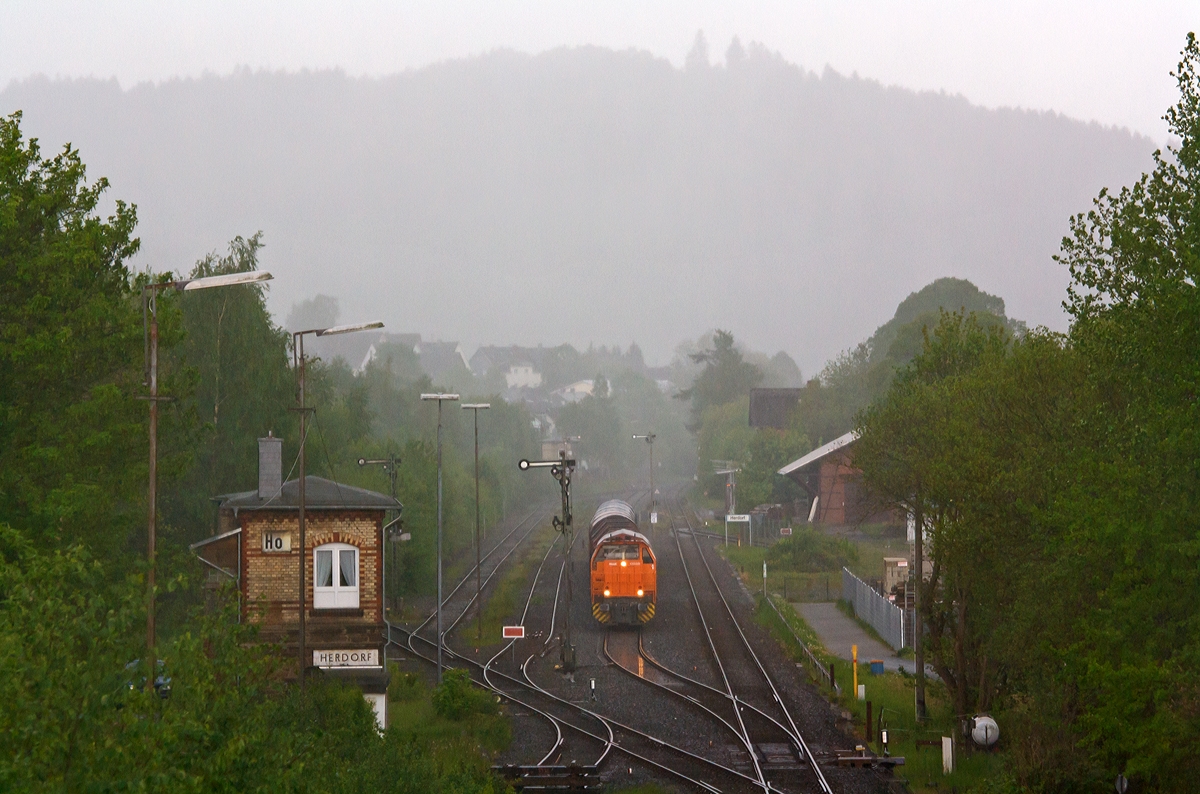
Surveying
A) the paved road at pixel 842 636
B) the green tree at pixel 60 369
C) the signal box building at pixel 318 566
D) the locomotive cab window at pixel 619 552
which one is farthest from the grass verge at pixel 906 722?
the green tree at pixel 60 369

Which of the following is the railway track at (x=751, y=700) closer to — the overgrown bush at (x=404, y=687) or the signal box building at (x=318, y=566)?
the overgrown bush at (x=404, y=687)

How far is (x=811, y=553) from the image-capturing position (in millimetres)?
A: 57531

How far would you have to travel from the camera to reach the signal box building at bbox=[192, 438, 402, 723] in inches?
1051

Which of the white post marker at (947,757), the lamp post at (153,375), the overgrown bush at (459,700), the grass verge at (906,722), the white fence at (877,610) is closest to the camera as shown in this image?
the lamp post at (153,375)

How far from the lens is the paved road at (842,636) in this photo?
34.1 m

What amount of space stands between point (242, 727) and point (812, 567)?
48534mm

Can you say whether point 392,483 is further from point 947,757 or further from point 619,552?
point 947,757

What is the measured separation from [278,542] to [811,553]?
1429 inches

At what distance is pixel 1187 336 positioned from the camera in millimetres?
15406

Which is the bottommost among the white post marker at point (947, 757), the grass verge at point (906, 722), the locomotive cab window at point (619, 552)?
the grass verge at point (906, 722)

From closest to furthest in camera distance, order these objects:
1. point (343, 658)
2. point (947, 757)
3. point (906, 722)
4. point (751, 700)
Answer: point (947, 757) < point (906, 722) < point (343, 658) < point (751, 700)

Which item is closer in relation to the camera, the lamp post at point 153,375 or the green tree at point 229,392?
the lamp post at point 153,375

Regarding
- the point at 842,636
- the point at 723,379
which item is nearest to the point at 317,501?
the point at 842,636

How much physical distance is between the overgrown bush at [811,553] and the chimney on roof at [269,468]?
3437cm
